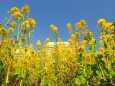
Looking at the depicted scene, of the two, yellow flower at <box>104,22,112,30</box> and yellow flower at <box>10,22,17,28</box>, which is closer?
yellow flower at <box>104,22,112,30</box>

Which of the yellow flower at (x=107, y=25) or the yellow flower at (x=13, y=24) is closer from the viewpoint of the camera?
the yellow flower at (x=107, y=25)

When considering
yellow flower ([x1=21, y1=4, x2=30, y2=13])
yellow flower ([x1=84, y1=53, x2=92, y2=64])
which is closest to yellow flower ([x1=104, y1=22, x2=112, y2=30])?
yellow flower ([x1=84, y1=53, x2=92, y2=64])

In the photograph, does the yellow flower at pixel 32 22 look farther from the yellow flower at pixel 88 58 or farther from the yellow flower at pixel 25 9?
the yellow flower at pixel 88 58

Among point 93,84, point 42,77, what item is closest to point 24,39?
point 93,84

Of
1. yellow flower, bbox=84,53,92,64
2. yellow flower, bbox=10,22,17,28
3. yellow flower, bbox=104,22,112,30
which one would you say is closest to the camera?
yellow flower, bbox=104,22,112,30

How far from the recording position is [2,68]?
640cm

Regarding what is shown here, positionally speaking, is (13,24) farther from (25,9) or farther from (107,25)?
(107,25)

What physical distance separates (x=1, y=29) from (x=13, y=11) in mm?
388

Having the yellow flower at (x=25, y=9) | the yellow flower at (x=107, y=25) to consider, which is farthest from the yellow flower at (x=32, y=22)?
the yellow flower at (x=107, y=25)

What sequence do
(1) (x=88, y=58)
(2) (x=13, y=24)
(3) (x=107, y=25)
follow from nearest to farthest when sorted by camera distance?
1. (3) (x=107, y=25)
2. (2) (x=13, y=24)
3. (1) (x=88, y=58)

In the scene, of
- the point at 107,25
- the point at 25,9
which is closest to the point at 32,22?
the point at 25,9

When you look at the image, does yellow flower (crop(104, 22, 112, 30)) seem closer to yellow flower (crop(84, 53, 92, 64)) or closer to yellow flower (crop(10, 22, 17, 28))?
yellow flower (crop(84, 53, 92, 64))

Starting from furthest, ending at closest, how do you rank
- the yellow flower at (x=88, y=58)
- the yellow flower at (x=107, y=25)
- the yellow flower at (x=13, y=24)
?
the yellow flower at (x=88, y=58) → the yellow flower at (x=13, y=24) → the yellow flower at (x=107, y=25)

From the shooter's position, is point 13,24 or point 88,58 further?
point 88,58
